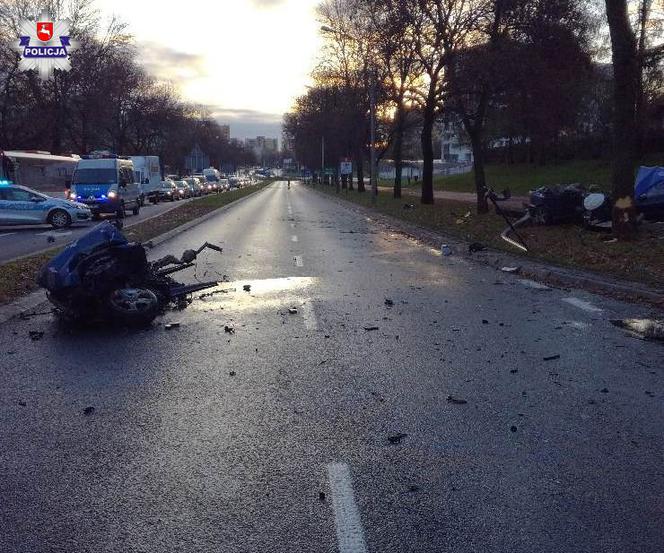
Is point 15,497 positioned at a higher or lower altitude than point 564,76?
lower

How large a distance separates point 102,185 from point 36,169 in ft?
36.1

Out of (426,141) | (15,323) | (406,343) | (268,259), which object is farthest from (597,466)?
(426,141)

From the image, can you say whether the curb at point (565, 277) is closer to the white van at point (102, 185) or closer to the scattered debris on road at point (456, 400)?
the scattered debris on road at point (456, 400)

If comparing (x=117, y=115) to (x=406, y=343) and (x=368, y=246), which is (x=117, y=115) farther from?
(x=406, y=343)

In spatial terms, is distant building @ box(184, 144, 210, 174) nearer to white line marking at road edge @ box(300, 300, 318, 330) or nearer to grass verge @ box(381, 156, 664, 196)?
grass verge @ box(381, 156, 664, 196)

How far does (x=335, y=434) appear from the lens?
4.56 meters

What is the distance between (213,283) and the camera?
34.0 feet

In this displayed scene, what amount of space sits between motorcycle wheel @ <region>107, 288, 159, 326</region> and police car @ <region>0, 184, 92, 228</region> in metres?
16.7

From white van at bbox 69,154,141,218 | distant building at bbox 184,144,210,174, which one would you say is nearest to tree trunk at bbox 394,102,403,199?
white van at bbox 69,154,141,218

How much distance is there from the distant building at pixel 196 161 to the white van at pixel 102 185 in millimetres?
92450

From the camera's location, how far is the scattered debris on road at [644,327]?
739cm

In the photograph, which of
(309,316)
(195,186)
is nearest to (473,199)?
(195,186)

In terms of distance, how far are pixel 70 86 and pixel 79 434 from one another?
164 feet

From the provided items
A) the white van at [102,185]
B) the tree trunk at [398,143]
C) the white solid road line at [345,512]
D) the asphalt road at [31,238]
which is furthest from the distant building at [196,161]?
the white solid road line at [345,512]
